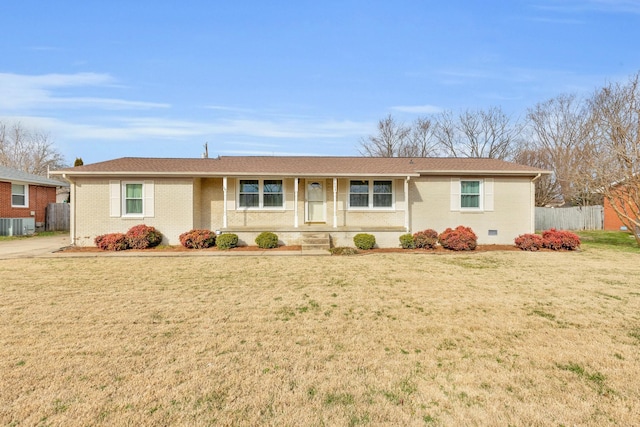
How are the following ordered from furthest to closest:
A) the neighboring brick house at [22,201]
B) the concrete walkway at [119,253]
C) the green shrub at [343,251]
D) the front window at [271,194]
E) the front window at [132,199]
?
1. the neighboring brick house at [22,201]
2. the front window at [271,194]
3. the front window at [132,199]
4. the green shrub at [343,251]
5. the concrete walkway at [119,253]

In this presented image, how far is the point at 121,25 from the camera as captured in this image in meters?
12.4

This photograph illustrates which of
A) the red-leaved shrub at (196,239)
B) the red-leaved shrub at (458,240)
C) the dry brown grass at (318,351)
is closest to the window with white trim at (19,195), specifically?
the red-leaved shrub at (196,239)

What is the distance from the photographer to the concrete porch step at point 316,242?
13.1 m

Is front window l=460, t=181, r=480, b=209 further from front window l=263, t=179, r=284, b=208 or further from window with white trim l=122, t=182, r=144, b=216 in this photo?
window with white trim l=122, t=182, r=144, b=216

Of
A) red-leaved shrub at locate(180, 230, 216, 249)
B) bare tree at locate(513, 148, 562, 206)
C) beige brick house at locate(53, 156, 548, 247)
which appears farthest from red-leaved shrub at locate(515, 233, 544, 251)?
bare tree at locate(513, 148, 562, 206)

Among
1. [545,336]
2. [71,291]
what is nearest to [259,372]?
[545,336]

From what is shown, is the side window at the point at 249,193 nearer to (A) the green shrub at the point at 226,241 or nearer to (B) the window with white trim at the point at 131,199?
(A) the green shrub at the point at 226,241

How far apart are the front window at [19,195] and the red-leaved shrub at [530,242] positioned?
26.1m

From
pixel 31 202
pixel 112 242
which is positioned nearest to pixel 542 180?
pixel 112 242

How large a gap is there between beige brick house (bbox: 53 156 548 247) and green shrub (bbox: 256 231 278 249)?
0.56 m

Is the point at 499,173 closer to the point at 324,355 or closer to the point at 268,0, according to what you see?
the point at 268,0

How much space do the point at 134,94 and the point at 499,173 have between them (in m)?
A: 17.2

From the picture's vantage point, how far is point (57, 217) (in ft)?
70.9

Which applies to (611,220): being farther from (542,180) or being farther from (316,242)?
(316,242)
